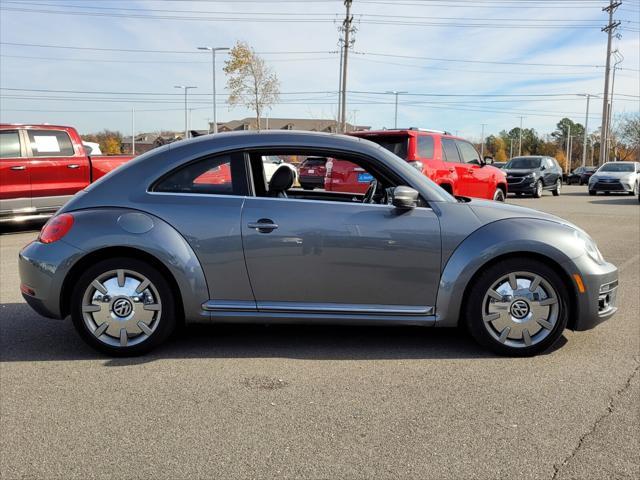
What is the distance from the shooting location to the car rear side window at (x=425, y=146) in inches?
424

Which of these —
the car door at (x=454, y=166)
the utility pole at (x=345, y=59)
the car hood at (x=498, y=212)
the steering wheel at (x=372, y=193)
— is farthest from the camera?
the utility pole at (x=345, y=59)

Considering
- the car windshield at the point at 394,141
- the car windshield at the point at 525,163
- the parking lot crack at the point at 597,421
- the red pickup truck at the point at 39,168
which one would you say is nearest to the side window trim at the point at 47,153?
the red pickup truck at the point at 39,168

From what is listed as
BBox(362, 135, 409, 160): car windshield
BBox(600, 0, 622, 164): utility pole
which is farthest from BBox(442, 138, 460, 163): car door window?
BBox(600, 0, 622, 164): utility pole

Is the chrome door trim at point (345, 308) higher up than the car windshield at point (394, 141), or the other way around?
the car windshield at point (394, 141)

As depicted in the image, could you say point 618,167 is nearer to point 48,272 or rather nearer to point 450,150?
point 450,150

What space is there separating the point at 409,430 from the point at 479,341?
1313 mm

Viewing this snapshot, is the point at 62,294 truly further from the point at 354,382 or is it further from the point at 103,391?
the point at 354,382

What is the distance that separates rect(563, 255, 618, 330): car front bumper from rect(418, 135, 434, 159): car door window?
6693mm

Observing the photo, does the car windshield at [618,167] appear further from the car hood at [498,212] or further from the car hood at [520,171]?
the car hood at [498,212]

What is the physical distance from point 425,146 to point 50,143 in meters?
6.97

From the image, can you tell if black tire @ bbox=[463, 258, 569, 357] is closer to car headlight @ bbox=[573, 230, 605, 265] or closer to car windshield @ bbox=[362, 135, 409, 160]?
car headlight @ bbox=[573, 230, 605, 265]

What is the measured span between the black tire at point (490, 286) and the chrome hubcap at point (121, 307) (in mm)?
2219

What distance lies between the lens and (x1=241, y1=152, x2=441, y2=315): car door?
408cm

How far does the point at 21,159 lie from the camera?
34.2ft
